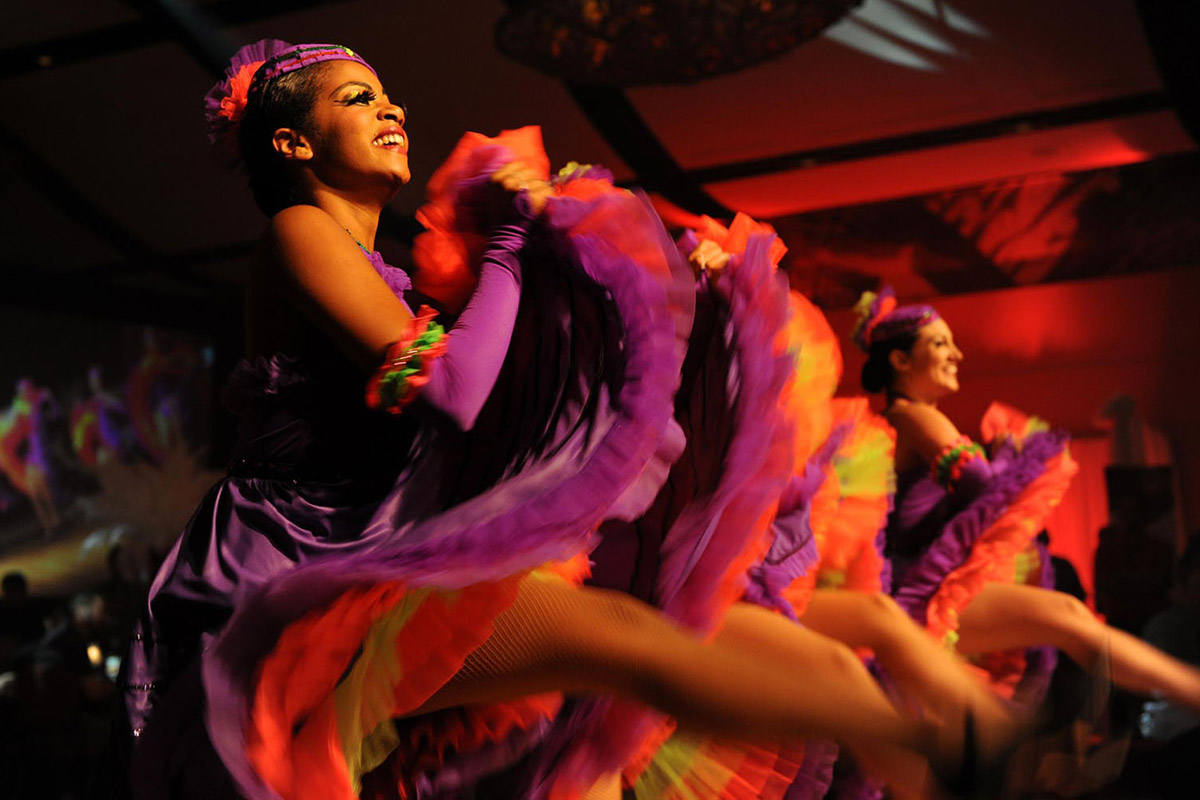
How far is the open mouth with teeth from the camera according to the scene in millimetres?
1629

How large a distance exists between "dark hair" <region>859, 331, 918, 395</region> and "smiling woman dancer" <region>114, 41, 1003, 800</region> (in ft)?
6.96

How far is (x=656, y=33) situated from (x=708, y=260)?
9.76ft

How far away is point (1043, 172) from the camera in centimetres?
617

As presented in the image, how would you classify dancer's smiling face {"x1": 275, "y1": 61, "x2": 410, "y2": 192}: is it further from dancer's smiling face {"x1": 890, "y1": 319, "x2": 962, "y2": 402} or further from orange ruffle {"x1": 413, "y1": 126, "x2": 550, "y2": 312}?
dancer's smiling face {"x1": 890, "y1": 319, "x2": 962, "y2": 402}

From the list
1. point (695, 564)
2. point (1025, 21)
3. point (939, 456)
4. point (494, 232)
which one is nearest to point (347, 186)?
point (494, 232)

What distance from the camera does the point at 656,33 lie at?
447 cm

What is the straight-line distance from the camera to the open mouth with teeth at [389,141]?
1.63 meters

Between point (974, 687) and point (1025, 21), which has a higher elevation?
point (974, 687)

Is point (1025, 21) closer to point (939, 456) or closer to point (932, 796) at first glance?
point (939, 456)

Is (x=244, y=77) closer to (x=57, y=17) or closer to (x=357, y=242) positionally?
(x=357, y=242)

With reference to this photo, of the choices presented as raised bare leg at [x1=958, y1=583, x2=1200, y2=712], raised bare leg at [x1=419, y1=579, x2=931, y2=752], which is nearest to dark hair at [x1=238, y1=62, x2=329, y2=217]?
raised bare leg at [x1=419, y1=579, x2=931, y2=752]

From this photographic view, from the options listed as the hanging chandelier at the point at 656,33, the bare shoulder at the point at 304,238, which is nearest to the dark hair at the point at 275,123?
the bare shoulder at the point at 304,238

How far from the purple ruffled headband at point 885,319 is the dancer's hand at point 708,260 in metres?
1.83

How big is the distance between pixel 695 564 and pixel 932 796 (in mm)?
386
